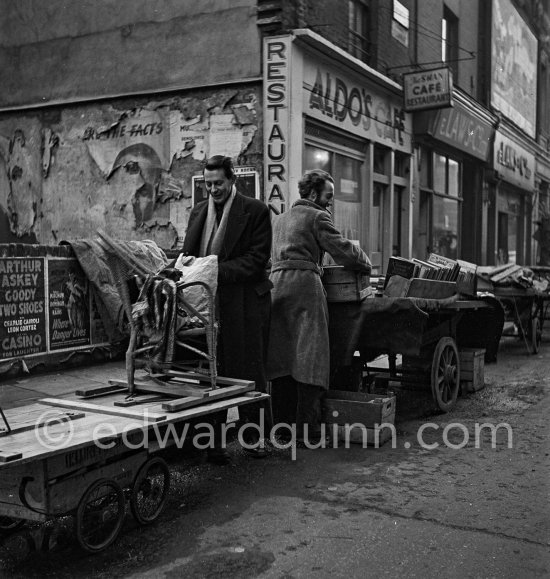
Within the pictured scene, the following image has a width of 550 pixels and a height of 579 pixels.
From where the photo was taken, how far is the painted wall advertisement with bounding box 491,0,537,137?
21.2m

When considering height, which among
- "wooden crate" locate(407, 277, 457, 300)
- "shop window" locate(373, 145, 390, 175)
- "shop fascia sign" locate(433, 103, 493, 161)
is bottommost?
"wooden crate" locate(407, 277, 457, 300)

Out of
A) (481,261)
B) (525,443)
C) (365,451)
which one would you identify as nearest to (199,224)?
(365,451)

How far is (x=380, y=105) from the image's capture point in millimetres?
13914

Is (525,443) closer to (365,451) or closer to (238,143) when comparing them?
(365,451)

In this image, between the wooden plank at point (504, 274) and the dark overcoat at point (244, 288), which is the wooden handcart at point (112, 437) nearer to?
the dark overcoat at point (244, 288)

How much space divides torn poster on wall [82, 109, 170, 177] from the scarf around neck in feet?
21.9

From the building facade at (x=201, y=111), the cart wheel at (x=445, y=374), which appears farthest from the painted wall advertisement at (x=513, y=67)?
the cart wheel at (x=445, y=374)

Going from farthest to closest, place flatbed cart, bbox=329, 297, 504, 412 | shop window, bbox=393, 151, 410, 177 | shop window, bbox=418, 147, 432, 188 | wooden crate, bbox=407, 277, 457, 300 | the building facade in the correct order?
shop window, bbox=418, 147, 432, 188, shop window, bbox=393, 151, 410, 177, the building facade, wooden crate, bbox=407, 277, 457, 300, flatbed cart, bbox=329, 297, 504, 412

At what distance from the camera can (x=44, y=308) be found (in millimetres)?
7512

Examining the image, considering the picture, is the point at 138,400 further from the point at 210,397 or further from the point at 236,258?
the point at 236,258

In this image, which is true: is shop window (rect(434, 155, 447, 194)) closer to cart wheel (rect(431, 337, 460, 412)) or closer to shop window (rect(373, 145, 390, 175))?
shop window (rect(373, 145, 390, 175))

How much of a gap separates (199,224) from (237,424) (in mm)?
1720

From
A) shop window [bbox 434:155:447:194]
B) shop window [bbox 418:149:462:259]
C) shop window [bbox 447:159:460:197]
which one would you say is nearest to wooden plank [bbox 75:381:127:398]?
shop window [bbox 418:149:462:259]

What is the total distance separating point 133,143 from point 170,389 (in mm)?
8309
